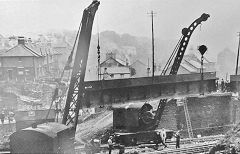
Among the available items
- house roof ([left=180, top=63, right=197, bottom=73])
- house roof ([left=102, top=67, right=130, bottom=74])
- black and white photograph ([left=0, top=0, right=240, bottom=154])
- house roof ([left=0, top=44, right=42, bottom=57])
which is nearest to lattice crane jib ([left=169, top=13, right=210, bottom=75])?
black and white photograph ([left=0, top=0, right=240, bottom=154])

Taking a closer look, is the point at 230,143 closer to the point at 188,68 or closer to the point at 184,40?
the point at 184,40

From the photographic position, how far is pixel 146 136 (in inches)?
631

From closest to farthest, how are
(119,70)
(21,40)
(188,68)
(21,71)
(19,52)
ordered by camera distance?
(19,52) → (21,40) → (21,71) → (119,70) → (188,68)

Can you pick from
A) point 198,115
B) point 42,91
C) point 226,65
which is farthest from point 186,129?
point 226,65

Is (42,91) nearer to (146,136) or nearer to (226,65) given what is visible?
(146,136)

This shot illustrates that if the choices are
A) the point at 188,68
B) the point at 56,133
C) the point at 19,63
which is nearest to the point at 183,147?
the point at 56,133

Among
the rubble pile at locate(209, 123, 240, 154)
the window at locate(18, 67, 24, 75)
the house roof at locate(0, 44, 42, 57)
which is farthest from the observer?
the window at locate(18, 67, 24, 75)

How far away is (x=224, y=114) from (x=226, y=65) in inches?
2226

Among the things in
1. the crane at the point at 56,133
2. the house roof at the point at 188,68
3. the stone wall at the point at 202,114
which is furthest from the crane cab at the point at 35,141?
the house roof at the point at 188,68

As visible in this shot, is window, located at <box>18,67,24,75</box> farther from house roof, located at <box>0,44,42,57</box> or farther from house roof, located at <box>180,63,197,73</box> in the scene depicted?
house roof, located at <box>180,63,197,73</box>

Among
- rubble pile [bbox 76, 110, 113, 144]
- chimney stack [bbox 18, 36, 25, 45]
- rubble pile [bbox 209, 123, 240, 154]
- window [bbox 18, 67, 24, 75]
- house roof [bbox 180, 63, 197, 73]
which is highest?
chimney stack [bbox 18, 36, 25, 45]

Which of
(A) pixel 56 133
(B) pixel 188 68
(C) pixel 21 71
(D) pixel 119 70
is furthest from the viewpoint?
(B) pixel 188 68

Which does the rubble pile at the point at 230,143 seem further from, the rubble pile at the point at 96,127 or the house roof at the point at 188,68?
the house roof at the point at 188,68

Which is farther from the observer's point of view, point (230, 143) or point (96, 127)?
point (96, 127)
